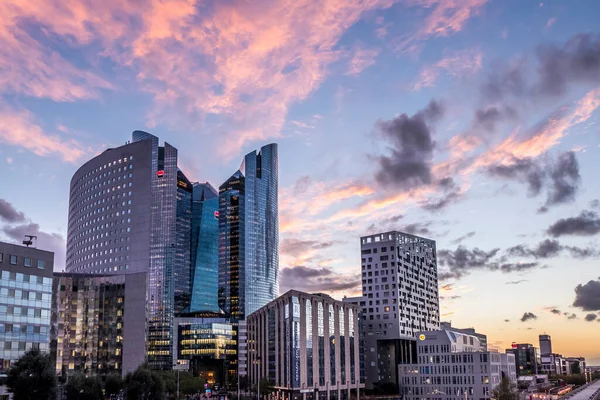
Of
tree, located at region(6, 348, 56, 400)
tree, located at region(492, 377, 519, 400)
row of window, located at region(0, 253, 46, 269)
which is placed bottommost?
tree, located at region(492, 377, 519, 400)

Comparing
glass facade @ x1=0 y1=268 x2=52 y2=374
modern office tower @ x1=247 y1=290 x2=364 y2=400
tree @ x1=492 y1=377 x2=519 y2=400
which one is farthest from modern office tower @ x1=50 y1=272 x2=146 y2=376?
tree @ x1=492 y1=377 x2=519 y2=400

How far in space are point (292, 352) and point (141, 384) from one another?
6408 cm

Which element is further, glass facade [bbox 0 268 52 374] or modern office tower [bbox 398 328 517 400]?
modern office tower [bbox 398 328 517 400]

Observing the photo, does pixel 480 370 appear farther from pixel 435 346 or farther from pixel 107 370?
pixel 107 370

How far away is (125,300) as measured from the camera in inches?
6703

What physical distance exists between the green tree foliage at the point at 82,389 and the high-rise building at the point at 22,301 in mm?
13202

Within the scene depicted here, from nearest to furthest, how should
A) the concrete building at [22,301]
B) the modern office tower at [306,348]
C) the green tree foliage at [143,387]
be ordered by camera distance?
the concrete building at [22,301] < the green tree foliage at [143,387] < the modern office tower at [306,348]

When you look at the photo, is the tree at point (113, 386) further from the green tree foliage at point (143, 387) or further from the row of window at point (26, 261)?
the row of window at point (26, 261)

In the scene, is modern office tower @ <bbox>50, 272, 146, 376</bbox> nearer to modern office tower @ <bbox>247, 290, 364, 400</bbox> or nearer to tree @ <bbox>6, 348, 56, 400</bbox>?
modern office tower @ <bbox>247, 290, 364, 400</bbox>

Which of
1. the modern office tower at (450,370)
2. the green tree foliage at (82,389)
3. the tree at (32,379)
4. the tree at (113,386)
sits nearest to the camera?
the tree at (32,379)

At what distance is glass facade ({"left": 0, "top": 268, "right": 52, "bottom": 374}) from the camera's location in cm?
9050

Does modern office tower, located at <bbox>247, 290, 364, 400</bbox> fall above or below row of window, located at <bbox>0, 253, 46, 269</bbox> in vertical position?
below

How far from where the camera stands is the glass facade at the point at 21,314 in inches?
3563

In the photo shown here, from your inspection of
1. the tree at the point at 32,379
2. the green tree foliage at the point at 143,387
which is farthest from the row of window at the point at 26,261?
the green tree foliage at the point at 143,387
